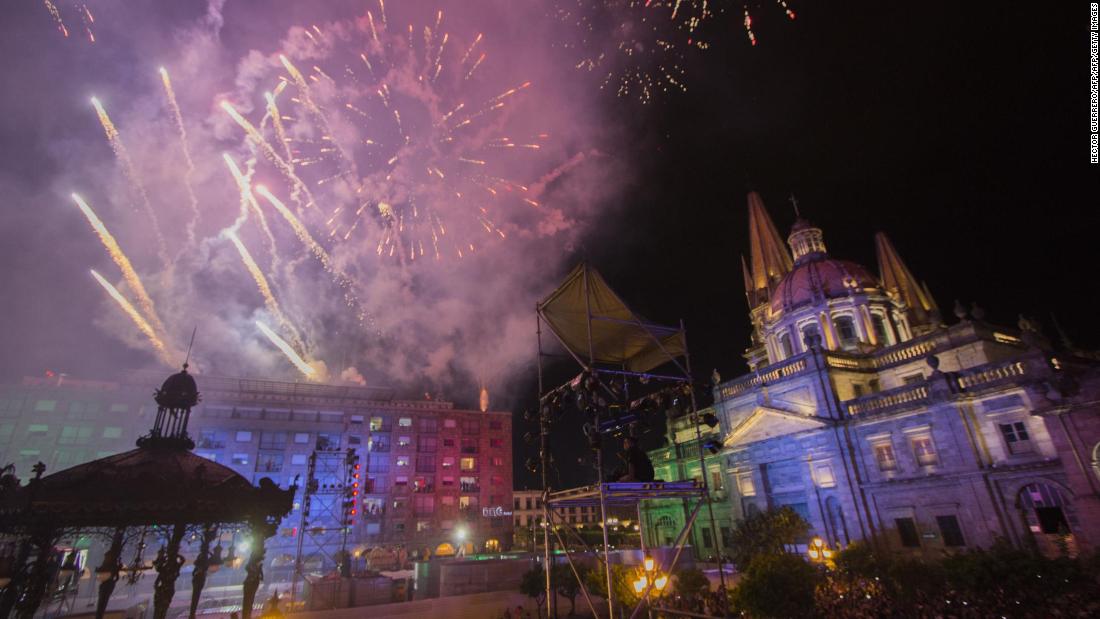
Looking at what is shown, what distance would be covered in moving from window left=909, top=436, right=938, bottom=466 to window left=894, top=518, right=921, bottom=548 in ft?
10.8

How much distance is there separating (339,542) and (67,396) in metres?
35.6

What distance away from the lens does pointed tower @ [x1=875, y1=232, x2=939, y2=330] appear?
143ft

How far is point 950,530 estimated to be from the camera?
83.3ft

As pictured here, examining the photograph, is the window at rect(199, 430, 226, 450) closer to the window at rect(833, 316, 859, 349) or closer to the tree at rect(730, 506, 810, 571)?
the tree at rect(730, 506, 810, 571)

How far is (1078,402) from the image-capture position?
69.5 feet

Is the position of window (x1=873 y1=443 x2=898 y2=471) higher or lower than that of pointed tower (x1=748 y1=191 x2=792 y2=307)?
lower

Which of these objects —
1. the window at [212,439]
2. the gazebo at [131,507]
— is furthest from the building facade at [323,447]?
the gazebo at [131,507]

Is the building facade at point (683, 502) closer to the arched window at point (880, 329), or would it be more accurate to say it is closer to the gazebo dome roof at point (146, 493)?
the arched window at point (880, 329)

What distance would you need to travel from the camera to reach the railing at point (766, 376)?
34.8 metres

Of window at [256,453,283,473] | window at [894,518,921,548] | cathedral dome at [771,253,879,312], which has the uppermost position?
cathedral dome at [771,253,879,312]

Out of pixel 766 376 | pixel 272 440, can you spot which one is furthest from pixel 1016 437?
pixel 272 440

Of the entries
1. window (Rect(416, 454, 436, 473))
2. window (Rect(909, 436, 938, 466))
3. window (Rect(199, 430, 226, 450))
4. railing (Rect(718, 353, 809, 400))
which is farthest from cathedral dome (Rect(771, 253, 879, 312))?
window (Rect(199, 430, 226, 450))

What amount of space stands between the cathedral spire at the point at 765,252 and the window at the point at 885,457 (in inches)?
1070

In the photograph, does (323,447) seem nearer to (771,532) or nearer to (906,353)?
(771,532)
